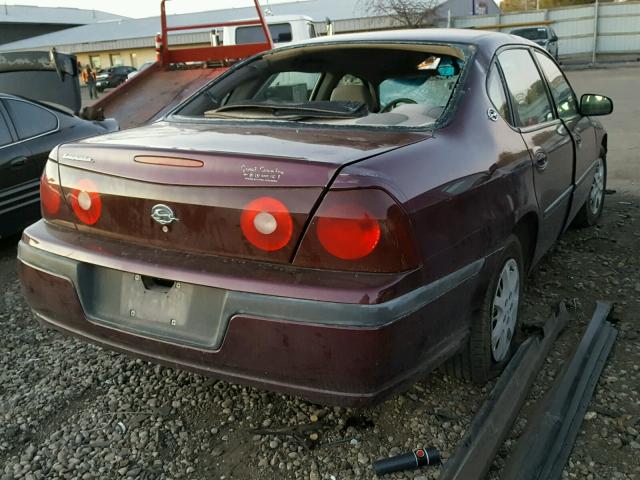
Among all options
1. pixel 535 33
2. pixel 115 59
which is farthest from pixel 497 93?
pixel 115 59

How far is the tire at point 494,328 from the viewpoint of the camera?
2502mm

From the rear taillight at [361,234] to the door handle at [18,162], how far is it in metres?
3.83

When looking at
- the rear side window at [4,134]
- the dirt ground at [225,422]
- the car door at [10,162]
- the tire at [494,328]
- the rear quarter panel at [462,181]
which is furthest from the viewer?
the rear side window at [4,134]

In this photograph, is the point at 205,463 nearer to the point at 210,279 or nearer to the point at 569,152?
the point at 210,279

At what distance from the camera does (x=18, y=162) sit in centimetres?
498

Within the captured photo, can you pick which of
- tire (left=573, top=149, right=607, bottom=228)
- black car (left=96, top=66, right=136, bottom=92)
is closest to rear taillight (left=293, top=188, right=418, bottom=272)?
tire (left=573, top=149, right=607, bottom=228)

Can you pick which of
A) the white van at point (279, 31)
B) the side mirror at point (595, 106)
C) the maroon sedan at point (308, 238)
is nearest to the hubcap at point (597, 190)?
the side mirror at point (595, 106)

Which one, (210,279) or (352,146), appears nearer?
(210,279)

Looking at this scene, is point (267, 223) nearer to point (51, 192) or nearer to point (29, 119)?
point (51, 192)

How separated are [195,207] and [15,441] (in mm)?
1270

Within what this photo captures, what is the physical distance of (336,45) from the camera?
3348 millimetres

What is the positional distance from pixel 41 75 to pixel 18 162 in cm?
282

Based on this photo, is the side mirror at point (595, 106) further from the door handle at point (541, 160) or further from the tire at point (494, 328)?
the tire at point (494, 328)

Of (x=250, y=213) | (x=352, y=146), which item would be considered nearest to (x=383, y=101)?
(x=352, y=146)
